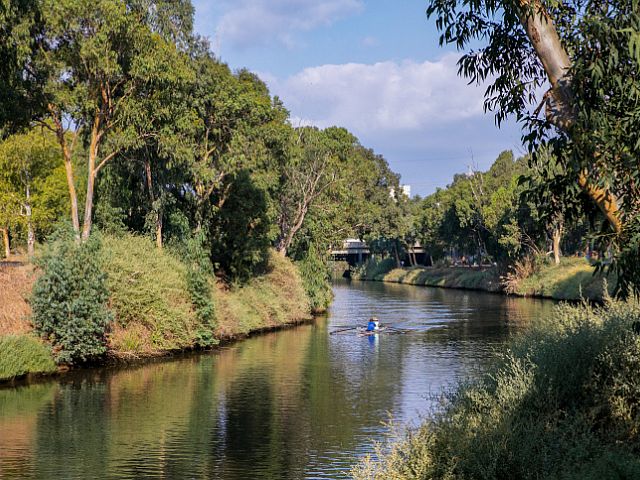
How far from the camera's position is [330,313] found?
237ft

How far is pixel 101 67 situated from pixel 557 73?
107 ft

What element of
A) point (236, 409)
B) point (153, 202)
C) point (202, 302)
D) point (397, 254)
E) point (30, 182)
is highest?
point (30, 182)

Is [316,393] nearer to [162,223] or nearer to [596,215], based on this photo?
[596,215]

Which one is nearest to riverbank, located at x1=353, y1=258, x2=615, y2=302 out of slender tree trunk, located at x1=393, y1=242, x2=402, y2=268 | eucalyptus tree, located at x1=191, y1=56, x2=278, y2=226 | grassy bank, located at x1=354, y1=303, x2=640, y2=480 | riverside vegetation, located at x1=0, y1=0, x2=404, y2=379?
slender tree trunk, located at x1=393, y1=242, x2=402, y2=268

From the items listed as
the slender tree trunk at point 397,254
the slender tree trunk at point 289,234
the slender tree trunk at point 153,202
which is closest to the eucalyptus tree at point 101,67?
the slender tree trunk at point 153,202

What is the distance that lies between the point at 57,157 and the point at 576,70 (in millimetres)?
72644

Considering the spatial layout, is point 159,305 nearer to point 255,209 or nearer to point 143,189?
point 143,189

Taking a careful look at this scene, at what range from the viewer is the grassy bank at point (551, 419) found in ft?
50.4

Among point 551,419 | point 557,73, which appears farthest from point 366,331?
point 557,73

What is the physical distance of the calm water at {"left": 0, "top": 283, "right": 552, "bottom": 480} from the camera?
2153 cm

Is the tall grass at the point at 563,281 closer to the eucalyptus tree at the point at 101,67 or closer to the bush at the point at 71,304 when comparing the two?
the eucalyptus tree at the point at 101,67

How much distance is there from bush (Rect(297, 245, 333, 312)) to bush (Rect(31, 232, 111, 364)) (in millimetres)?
32474

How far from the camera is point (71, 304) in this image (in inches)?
1412

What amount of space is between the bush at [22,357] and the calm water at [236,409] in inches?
49.0
